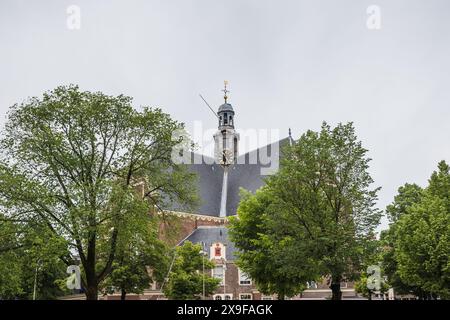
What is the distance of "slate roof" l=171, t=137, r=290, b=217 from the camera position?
73000 mm

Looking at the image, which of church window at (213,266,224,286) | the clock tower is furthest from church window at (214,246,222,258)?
the clock tower

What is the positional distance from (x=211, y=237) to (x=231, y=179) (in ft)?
48.1

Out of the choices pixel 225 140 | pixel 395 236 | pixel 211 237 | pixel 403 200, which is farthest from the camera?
pixel 225 140

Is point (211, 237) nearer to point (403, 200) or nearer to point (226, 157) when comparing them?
point (226, 157)

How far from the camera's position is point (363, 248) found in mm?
28875

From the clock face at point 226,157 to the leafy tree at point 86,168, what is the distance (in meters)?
47.8

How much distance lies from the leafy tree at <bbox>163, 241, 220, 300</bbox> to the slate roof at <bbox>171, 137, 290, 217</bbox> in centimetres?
2023

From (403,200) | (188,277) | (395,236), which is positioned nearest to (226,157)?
(188,277)

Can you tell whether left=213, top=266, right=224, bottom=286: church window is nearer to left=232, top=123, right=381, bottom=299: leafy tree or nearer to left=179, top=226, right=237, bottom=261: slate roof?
left=179, top=226, right=237, bottom=261: slate roof

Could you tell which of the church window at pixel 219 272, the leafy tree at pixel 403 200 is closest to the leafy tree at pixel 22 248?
the leafy tree at pixel 403 200

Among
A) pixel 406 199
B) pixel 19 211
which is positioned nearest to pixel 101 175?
pixel 19 211

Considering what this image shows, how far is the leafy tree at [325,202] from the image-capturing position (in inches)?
1153

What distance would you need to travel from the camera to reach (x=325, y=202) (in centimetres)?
3078

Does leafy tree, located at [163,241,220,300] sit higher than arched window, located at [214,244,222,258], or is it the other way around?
arched window, located at [214,244,222,258]
